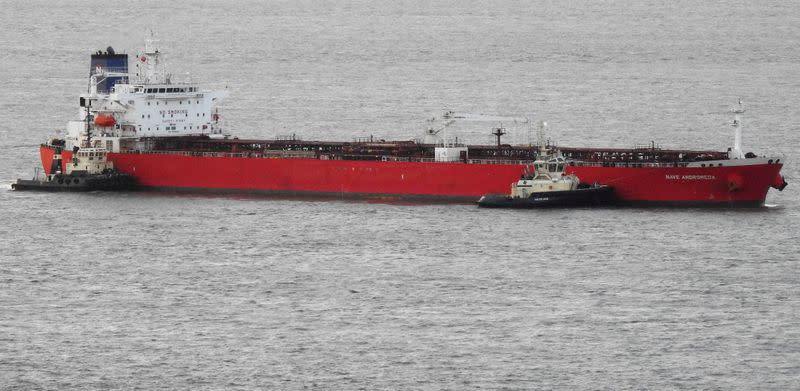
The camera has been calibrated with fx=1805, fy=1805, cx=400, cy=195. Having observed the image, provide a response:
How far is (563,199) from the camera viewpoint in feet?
186

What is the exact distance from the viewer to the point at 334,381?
37.7 meters

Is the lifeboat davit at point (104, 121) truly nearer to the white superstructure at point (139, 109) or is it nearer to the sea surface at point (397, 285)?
the white superstructure at point (139, 109)

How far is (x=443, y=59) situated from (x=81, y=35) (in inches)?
1521

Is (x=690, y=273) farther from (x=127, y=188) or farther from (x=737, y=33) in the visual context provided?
(x=737, y=33)

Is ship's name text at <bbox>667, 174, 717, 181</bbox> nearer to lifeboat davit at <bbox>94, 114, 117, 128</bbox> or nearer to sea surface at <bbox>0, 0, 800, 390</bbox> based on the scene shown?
sea surface at <bbox>0, 0, 800, 390</bbox>

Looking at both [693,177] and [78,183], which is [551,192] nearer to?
[693,177]

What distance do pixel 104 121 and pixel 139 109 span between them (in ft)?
4.95

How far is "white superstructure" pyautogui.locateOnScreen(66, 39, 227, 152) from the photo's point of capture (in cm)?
6475

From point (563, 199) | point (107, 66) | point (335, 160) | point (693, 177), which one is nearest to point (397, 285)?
point (563, 199)

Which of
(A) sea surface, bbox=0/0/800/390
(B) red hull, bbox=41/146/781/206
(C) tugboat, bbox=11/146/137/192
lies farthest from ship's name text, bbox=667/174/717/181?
(C) tugboat, bbox=11/146/137/192

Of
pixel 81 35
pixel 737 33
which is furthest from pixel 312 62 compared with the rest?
pixel 737 33

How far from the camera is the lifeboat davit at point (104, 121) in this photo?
64.0m

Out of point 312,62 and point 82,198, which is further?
point 312,62

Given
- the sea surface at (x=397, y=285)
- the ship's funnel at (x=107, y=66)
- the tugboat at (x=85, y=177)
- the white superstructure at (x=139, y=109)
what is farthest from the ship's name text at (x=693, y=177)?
the ship's funnel at (x=107, y=66)
